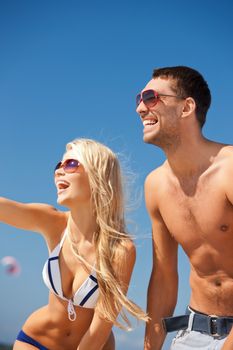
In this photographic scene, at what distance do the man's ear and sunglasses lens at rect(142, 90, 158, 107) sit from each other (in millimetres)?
311

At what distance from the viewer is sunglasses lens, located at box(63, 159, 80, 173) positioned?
5750mm

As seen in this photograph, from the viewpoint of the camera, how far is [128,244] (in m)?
5.40

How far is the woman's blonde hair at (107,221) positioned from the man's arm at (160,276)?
0.19 metres

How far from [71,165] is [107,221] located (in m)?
0.72

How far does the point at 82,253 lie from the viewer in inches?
220

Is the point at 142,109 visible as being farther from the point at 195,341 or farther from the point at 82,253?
the point at 195,341

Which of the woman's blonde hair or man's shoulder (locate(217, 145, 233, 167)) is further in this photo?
the woman's blonde hair

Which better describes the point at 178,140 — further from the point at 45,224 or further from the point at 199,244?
the point at 45,224

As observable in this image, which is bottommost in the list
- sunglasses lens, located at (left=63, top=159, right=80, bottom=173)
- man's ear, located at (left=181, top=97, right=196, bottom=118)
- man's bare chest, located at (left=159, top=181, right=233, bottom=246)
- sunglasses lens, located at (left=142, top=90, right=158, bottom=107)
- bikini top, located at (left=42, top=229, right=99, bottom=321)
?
bikini top, located at (left=42, top=229, right=99, bottom=321)

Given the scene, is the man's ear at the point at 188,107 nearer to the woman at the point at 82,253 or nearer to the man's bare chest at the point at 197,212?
the man's bare chest at the point at 197,212

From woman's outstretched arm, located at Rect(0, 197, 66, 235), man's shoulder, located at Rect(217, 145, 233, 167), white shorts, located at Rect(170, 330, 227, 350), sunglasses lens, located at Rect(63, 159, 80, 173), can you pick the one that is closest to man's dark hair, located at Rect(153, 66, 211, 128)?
man's shoulder, located at Rect(217, 145, 233, 167)

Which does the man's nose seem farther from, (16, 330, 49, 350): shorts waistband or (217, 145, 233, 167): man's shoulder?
(16, 330, 49, 350): shorts waistband

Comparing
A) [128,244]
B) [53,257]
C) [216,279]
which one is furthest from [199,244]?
[53,257]

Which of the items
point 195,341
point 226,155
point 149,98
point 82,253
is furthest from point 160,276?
point 149,98
